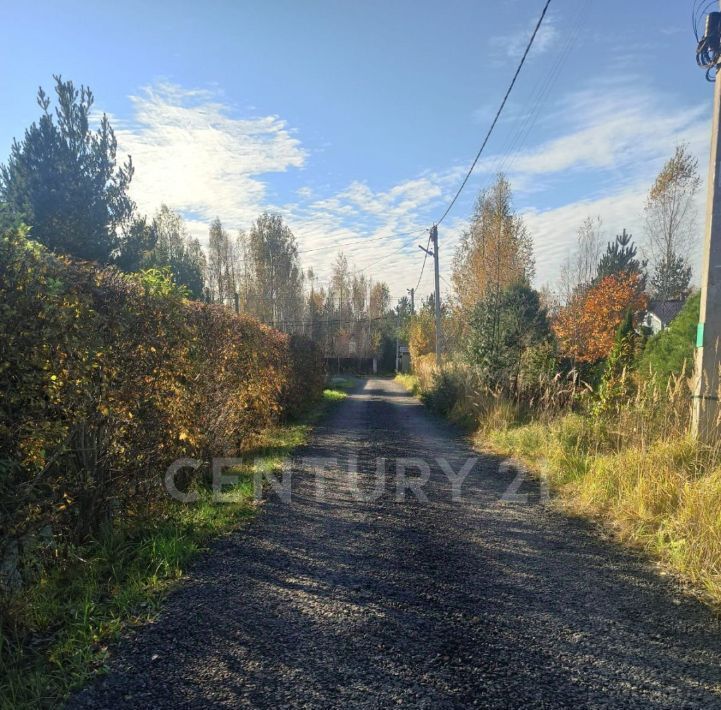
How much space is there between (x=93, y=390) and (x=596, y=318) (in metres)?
23.8

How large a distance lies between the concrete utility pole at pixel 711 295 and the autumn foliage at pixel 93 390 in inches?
207

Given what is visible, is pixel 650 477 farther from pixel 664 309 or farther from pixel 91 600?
pixel 664 309

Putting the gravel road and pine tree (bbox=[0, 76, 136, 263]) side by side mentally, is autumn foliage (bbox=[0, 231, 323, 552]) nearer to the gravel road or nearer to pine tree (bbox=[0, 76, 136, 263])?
the gravel road

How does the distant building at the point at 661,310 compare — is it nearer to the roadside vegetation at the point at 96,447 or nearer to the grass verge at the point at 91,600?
the roadside vegetation at the point at 96,447

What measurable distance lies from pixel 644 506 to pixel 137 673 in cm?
397

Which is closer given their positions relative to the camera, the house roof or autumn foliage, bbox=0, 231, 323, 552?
autumn foliage, bbox=0, 231, 323, 552

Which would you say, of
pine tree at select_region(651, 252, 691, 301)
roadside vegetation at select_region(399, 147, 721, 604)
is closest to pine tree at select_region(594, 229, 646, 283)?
pine tree at select_region(651, 252, 691, 301)

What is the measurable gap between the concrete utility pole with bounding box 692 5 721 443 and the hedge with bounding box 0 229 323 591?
524 cm

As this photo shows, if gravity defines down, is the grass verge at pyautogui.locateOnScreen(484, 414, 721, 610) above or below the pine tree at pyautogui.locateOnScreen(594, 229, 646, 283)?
below

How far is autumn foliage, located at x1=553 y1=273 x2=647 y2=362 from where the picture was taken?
72.9 ft

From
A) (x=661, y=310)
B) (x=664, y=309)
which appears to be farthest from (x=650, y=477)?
(x=664, y=309)

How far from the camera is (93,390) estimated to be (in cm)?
335

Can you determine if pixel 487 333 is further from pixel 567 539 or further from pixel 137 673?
pixel 137 673

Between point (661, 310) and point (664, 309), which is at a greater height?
point (664, 309)
